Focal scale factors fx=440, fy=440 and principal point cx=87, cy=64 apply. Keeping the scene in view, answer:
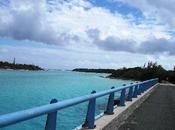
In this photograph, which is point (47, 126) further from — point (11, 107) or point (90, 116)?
point (11, 107)

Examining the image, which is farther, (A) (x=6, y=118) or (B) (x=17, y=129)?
(B) (x=17, y=129)

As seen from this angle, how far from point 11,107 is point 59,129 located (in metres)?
21.3

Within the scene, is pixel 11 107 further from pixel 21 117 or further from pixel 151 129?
pixel 21 117

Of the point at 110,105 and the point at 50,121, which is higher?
the point at 50,121

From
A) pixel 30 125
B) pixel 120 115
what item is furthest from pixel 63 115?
pixel 120 115

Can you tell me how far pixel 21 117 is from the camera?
534cm

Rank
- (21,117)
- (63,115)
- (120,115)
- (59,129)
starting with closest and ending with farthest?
(21,117) → (120,115) → (59,129) → (63,115)

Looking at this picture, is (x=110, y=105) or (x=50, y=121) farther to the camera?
(x=110, y=105)

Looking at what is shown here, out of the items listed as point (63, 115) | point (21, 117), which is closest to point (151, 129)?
point (21, 117)

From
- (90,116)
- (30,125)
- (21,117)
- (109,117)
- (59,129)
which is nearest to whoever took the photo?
(21,117)

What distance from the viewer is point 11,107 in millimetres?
43375

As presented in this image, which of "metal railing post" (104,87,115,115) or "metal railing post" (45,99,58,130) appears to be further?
"metal railing post" (104,87,115,115)

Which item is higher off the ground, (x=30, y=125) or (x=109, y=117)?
(x=109, y=117)

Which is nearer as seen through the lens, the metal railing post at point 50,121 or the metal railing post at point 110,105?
the metal railing post at point 50,121
